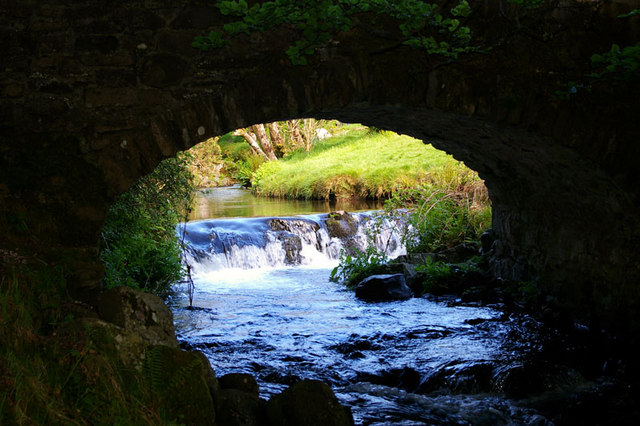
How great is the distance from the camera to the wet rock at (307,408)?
10.4 ft

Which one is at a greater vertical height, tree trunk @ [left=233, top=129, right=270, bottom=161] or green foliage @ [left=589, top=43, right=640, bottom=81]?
tree trunk @ [left=233, top=129, right=270, bottom=161]

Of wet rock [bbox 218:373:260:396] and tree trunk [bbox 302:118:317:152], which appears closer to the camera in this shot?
wet rock [bbox 218:373:260:396]

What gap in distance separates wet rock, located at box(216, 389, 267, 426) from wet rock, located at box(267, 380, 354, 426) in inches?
3.0

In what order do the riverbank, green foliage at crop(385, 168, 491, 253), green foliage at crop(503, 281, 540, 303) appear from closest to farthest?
green foliage at crop(503, 281, 540, 303) → green foliage at crop(385, 168, 491, 253) → the riverbank

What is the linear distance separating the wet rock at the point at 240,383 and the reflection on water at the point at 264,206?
376 inches

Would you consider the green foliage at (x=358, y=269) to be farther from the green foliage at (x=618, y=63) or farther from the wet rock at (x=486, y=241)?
the green foliage at (x=618, y=63)

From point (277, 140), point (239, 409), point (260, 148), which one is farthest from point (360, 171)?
point (239, 409)

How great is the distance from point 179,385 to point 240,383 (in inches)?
27.4

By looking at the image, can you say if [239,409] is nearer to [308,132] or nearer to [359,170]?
[359,170]

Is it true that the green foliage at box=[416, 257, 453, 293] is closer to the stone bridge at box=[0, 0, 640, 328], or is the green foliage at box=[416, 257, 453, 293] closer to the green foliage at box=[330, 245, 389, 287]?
the green foliage at box=[330, 245, 389, 287]

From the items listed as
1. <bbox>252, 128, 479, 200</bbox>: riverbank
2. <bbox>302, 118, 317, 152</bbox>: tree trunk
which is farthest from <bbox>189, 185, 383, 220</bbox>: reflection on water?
<bbox>302, 118, 317, 152</bbox>: tree trunk

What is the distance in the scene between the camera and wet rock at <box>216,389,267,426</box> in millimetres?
3207

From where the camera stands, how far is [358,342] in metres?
5.61

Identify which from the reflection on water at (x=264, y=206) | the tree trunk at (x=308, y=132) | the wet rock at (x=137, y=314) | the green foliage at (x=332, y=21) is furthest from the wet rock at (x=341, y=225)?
the tree trunk at (x=308, y=132)
